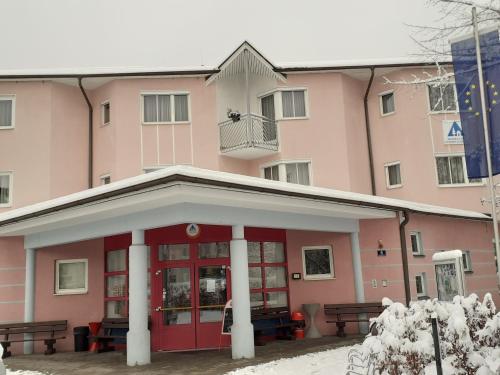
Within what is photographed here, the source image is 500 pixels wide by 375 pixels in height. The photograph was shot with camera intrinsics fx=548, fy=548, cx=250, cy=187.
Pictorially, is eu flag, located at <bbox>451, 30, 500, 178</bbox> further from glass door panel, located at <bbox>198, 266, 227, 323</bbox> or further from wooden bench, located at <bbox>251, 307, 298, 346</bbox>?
wooden bench, located at <bbox>251, 307, 298, 346</bbox>

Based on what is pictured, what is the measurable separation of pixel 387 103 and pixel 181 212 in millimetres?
13555

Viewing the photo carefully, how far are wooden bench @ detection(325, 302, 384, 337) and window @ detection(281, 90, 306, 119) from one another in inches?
337

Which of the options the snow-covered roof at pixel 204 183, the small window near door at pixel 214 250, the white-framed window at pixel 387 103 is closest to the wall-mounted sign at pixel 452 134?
the white-framed window at pixel 387 103

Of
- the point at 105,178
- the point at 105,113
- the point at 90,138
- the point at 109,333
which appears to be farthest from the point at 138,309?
the point at 105,113

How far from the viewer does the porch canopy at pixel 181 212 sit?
33.4ft

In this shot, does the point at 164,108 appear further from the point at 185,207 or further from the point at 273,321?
the point at 185,207

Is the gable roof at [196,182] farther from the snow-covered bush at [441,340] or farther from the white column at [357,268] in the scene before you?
the snow-covered bush at [441,340]

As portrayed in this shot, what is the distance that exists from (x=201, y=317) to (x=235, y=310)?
6.81ft

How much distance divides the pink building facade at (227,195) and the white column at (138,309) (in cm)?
4

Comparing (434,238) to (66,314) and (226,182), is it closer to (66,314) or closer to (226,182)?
(226,182)

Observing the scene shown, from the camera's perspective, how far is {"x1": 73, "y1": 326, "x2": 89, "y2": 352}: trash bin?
581 inches

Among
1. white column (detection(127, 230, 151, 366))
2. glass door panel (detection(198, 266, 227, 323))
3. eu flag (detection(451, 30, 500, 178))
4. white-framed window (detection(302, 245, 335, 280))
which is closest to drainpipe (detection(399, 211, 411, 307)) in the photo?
white-framed window (detection(302, 245, 335, 280))

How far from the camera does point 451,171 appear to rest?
2084 cm

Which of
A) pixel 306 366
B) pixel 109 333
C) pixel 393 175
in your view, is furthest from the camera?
pixel 393 175
